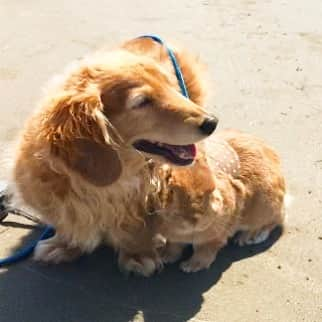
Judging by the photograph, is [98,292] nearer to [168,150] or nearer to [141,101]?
[168,150]

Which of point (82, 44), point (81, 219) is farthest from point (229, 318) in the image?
point (82, 44)

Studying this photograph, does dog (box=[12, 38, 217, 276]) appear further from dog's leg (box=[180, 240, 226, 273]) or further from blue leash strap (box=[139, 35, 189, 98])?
dog's leg (box=[180, 240, 226, 273])

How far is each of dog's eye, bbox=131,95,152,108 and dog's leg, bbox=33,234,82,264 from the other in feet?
2.79

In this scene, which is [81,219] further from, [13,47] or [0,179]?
[13,47]

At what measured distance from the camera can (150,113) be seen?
2.43 metres

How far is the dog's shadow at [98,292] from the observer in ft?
8.95

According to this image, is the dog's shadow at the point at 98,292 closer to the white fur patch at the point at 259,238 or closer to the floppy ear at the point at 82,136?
the white fur patch at the point at 259,238

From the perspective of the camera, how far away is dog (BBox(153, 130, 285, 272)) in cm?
279

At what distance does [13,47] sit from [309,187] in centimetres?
300

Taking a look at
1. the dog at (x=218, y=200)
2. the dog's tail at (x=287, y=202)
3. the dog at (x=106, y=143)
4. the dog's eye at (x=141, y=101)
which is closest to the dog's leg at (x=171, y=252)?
the dog at (x=218, y=200)

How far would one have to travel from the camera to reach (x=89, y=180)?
7.80 ft

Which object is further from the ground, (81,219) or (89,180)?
(89,180)

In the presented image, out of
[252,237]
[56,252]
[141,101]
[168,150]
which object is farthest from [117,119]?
[252,237]

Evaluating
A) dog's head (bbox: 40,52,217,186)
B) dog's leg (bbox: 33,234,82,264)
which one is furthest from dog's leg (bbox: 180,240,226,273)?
dog's head (bbox: 40,52,217,186)
